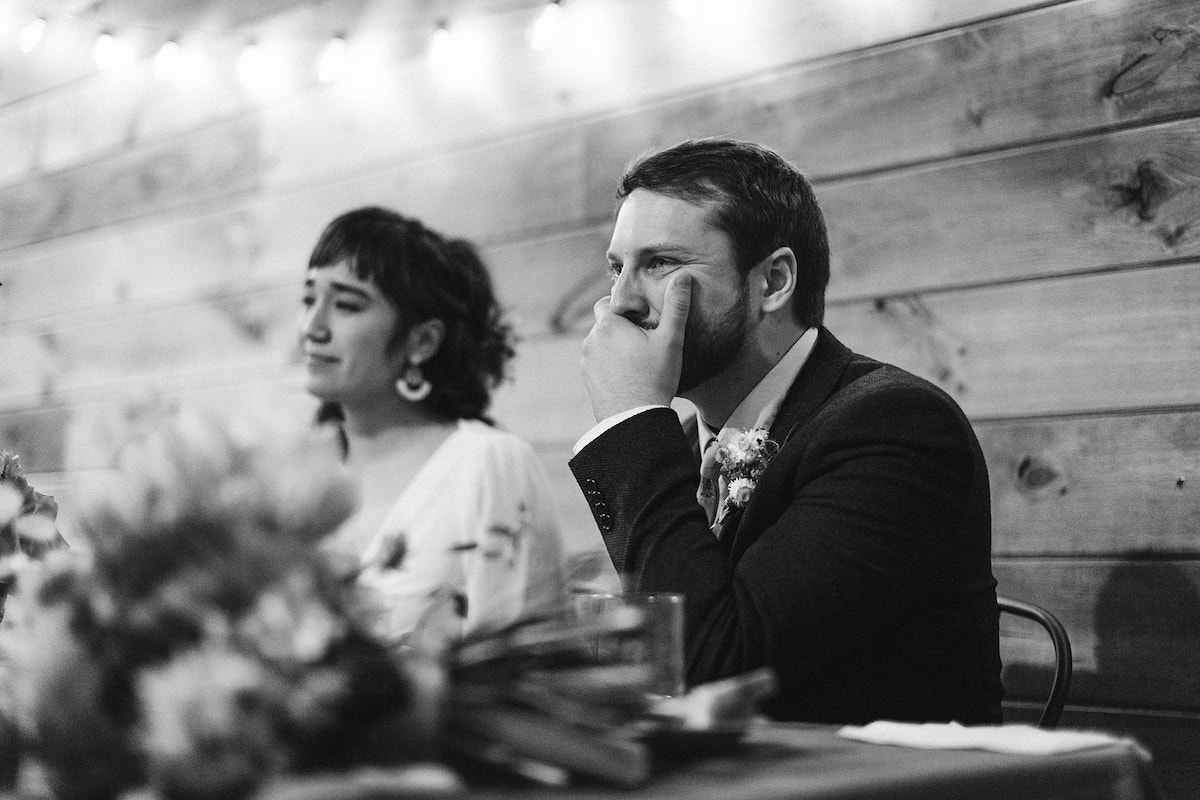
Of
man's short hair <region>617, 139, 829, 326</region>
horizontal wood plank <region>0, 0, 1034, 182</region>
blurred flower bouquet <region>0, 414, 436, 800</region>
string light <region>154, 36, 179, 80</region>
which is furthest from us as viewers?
string light <region>154, 36, 179, 80</region>

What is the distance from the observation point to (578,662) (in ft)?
2.16

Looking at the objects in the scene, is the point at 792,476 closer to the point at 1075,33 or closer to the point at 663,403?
the point at 663,403

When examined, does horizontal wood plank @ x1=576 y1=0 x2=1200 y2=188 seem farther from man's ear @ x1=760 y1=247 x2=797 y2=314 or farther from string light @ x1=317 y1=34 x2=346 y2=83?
string light @ x1=317 y1=34 x2=346 y2=83

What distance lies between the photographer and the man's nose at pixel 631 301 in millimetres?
1700

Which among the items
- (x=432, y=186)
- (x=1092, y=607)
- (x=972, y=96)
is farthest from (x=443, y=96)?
(x=1092, y=607)

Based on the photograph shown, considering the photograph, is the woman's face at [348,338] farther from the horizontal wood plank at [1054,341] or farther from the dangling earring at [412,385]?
the horizontal wood plank at [1054,341]

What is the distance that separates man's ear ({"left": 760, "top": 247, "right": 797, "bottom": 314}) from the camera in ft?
5.61

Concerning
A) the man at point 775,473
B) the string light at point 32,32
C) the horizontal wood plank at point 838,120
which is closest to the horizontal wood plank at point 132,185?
the horizontal wood plank at point 838,120

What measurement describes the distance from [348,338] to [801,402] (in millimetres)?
1148

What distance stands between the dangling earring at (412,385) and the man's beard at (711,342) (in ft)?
3.03

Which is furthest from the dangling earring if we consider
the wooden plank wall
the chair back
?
the chair back

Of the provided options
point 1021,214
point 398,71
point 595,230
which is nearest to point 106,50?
point 398,71

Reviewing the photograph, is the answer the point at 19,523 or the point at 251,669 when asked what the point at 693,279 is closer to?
the point at 19,523

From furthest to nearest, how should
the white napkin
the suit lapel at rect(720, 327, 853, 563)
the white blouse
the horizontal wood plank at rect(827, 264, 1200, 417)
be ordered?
the white blouse, the horizontal wood plank at rect(827, 264, 1200, 417), the suit lapel at rect(720, 327, 853, 563), the white napkin
